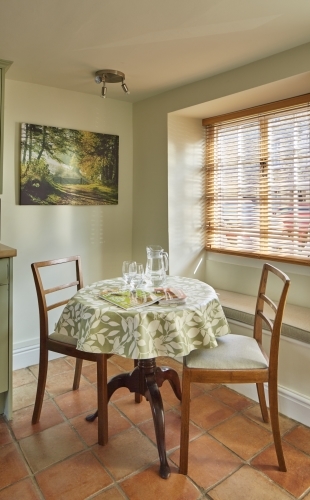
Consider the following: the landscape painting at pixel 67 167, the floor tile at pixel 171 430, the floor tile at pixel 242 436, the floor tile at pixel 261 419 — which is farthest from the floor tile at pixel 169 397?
the landscape painting at pixel 67 167

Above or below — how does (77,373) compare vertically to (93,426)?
above

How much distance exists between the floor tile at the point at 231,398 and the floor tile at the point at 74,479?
3.20 ft

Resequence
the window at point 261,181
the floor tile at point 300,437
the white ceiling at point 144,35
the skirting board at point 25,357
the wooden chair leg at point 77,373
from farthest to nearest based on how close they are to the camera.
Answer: the skirting board at point 25,357 < the window at point 261,181 < the wooden chair leg at point 77,373 < the floor tile at point 300,437 < the white ceiling at point 144,35

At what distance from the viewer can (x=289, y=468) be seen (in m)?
1.80

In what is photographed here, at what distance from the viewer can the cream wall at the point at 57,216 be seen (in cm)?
276

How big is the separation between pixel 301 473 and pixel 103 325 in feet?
4.01

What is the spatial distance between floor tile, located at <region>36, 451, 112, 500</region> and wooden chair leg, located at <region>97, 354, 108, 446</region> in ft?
0.38

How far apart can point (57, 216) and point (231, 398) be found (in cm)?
195

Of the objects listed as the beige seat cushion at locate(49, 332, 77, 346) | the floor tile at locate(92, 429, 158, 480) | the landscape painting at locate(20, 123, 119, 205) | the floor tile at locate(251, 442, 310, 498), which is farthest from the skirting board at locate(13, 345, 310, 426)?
the landscape painting at locate(20, 123, 119, 205)

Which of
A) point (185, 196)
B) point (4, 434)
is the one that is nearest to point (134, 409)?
point (4, 434)

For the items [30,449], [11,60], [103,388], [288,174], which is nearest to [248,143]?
[288,174]

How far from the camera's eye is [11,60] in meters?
2.33

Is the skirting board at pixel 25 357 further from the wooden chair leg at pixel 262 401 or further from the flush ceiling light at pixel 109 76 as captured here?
the flush ceiling light at pixel 109 76

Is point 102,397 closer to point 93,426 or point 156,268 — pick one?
point 93,426
